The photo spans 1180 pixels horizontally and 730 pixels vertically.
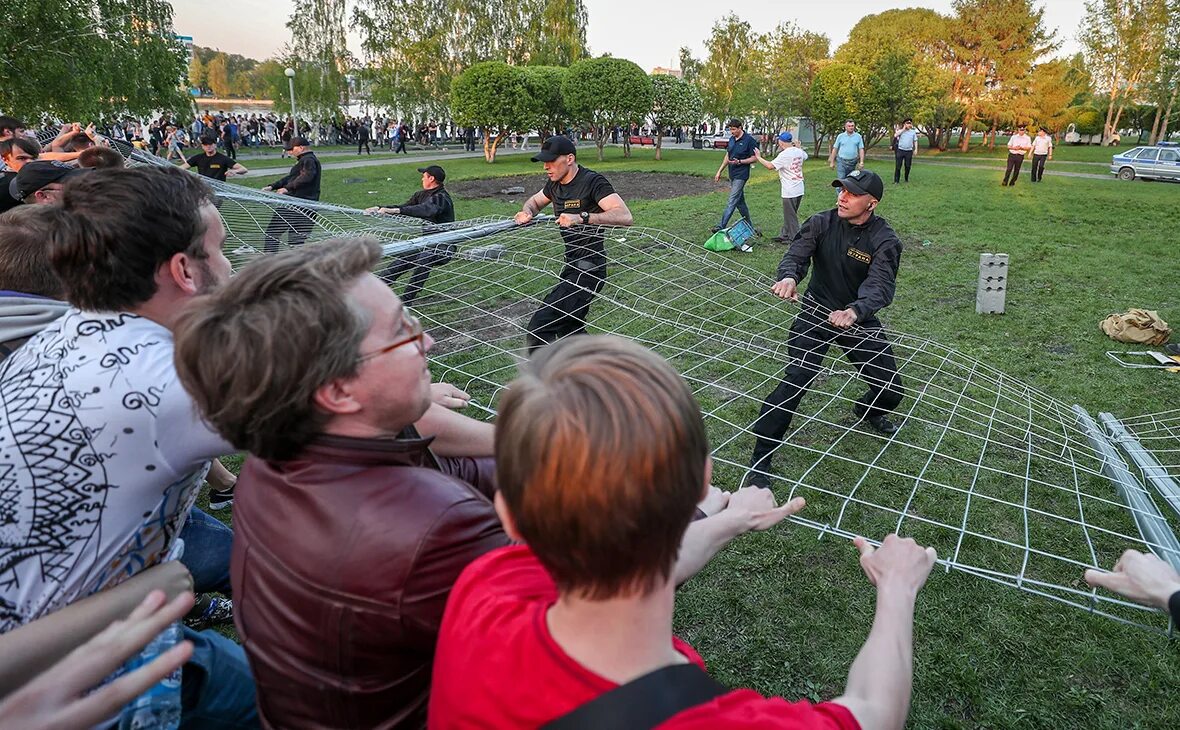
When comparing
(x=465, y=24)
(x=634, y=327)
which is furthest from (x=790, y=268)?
(x=465, y=24)

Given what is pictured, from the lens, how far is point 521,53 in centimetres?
3294

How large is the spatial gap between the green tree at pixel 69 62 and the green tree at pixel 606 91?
16051 millimetres

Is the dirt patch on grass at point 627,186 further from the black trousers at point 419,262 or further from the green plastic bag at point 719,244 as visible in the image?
the black trousers at point 419,262

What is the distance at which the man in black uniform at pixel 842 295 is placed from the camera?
3252 millimetres

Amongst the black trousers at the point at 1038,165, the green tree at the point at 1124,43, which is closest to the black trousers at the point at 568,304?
the black trousers at the point at 1038,165

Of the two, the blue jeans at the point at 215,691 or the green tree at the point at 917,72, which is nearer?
the blue jeans at the point at 215,691

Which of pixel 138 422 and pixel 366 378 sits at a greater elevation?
pixel 366 378

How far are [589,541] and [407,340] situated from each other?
56cm

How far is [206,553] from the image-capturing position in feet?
6.70

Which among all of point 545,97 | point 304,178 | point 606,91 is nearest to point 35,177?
point 304,178

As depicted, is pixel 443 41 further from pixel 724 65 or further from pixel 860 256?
pixel 860 256

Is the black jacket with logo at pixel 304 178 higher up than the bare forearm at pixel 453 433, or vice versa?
the black jacket with logo at pixel 304 178

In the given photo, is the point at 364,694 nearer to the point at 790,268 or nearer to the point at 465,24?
the point at 790,268

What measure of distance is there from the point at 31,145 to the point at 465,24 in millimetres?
30012
